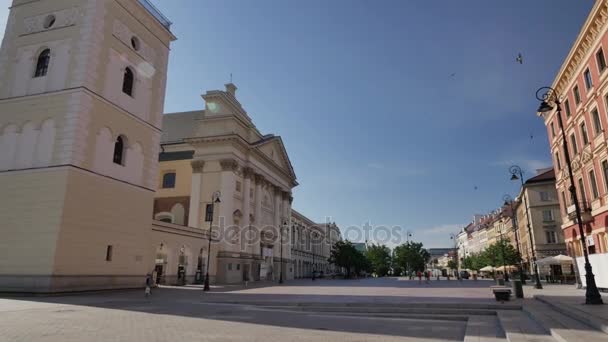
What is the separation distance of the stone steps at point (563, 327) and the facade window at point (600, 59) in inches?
689

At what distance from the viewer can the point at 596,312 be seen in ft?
37.6

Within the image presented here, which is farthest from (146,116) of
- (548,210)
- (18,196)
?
(548,210)

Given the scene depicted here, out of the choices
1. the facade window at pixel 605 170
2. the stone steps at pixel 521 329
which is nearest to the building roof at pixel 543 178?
the facade window at pixel 605 170

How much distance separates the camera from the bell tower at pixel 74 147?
22.0 metres

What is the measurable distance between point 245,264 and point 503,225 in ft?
246

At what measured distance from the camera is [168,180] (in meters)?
50.6

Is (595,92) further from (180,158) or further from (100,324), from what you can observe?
(180,158)

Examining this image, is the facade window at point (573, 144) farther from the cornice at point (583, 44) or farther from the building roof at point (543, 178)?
the building roof at point (543, 178)

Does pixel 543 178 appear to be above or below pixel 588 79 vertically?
above

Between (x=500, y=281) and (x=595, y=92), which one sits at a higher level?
(x=595, y=92)

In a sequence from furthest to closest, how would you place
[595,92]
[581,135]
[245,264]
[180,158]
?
[180,158] → [245,264] → [581,135] → [595,92]

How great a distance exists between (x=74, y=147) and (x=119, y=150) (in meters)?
4.20

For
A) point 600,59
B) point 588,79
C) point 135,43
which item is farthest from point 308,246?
point 600,59

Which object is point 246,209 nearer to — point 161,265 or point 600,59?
Answer: point 161,265
